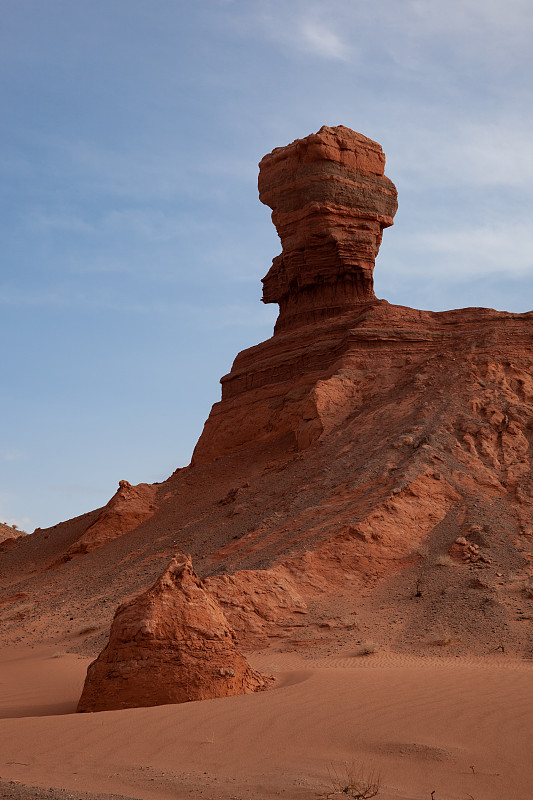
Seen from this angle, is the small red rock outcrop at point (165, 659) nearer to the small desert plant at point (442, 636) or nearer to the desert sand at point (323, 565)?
the desert sand at point (323, 565)

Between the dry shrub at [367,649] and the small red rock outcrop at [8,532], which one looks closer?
the dry shrub at [367,649]

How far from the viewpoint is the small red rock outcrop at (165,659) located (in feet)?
31.6

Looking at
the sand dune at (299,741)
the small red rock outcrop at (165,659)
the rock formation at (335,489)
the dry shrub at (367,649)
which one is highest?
the rock formation at (335,489)

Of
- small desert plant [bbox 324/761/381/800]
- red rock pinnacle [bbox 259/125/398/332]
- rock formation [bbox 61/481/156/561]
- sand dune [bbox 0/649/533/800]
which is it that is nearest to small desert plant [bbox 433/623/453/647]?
sand dune [bbox 0/649/533/800]

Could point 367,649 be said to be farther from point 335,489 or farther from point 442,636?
point 335,489

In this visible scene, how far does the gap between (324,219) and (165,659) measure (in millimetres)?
26629

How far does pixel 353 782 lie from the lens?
20.5 ft

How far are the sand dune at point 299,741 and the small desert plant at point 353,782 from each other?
85mm

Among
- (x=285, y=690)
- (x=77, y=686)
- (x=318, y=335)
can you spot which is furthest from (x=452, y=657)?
A: (x=318, y=335)

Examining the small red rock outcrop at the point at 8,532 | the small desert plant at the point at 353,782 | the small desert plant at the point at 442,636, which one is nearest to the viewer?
the small desert plant at the point at 353,782

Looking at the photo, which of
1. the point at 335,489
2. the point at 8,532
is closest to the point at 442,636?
the point at 335,489

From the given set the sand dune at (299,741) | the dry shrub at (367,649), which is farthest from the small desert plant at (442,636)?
the sand dune at (299,741)

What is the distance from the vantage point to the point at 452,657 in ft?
45.0

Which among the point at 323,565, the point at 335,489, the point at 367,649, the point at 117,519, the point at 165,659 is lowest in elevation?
the point at 367,649
